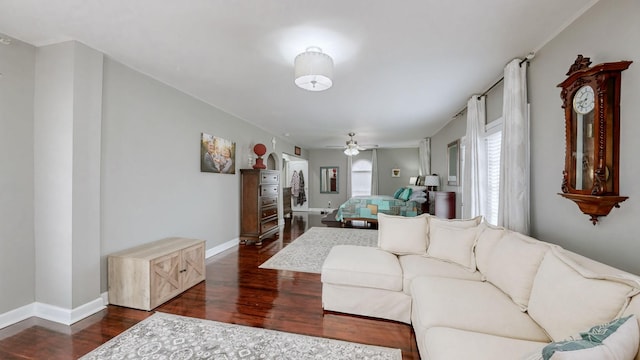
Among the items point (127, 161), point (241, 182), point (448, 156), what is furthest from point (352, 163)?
point (127, 161)

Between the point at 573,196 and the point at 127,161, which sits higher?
the point at 127,161

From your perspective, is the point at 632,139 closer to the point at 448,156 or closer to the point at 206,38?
the point at 206,38

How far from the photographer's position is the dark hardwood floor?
6.39 feet

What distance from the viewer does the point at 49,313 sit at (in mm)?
2289

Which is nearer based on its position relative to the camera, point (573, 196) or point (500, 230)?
point (573, 196)

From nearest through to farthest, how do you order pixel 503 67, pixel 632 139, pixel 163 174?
pixel 632 139, pixel 503 67, pixel 163 174

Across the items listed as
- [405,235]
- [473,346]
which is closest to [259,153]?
[405,235]

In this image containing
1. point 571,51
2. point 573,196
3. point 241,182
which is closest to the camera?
point 573,196

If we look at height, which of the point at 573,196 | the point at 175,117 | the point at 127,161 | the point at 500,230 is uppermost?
the point at 175,117


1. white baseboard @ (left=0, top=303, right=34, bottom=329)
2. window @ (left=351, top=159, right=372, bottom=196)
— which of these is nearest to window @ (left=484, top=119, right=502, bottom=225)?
white baseboard @ (left=0, top=303, right=34, bottom=329)

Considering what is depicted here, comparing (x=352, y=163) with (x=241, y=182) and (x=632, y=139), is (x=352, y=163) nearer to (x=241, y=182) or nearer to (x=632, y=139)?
(x=241, y=182)

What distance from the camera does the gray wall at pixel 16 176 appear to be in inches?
84.2

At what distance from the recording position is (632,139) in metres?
1.47

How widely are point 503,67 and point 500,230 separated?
1787 mm
